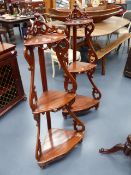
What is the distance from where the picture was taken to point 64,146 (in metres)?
1.87

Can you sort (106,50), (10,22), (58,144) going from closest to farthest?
(58,144)
(106,50)
(10,22)

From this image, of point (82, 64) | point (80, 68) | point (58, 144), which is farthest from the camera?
point (82, 64)

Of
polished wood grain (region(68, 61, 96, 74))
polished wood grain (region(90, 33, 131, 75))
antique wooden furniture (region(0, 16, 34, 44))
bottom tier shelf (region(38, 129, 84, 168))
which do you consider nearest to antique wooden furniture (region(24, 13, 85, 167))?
bottom tier shelf (region(38, 129, 84, 168))

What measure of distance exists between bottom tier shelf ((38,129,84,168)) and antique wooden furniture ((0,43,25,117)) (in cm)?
77

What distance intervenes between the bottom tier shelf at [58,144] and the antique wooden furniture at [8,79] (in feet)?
2.54

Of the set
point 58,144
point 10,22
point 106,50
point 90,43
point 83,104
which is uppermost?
point 10,22

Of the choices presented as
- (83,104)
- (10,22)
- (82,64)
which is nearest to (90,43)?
(82,64)

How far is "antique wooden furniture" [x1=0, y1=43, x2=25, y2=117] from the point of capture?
2291mm

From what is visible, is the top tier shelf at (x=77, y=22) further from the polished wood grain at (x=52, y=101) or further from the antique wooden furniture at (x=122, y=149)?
the antique wooden furniture at (x=122, y=149)

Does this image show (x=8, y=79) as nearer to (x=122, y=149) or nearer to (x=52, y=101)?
(x=52, y=101)

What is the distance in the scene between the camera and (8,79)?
2410 millimetres

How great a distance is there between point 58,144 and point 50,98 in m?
0.53

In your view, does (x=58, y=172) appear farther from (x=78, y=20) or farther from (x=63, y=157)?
(x=78, y=20)

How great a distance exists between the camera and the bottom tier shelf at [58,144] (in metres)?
1.75
